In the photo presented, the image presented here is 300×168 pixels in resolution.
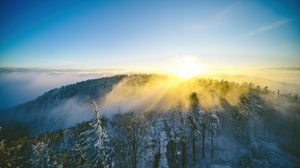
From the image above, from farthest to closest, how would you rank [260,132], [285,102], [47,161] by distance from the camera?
[285,102]
[260,132]
[47,161]

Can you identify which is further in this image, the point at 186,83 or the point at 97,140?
the point at 186,83

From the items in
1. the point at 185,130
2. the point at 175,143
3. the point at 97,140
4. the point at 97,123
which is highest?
the point at 97,123

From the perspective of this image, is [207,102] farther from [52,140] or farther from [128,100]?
[128,100]

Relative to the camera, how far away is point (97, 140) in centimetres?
2489

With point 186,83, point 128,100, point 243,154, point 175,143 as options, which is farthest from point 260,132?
point 128,100

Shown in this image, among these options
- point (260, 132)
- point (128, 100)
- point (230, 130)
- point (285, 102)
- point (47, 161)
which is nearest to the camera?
point (47, 161)

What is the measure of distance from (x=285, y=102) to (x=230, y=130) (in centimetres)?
7240

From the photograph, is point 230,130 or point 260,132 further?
point 260,132

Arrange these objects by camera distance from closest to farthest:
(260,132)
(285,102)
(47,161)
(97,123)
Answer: (97,123)
(47,161)
(260,132)
(285,102)

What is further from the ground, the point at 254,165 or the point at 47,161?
the point at 47,161

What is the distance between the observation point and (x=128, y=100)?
198250 millimetres

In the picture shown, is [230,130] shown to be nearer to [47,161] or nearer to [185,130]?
[185,130]

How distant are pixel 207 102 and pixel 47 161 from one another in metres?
88.0

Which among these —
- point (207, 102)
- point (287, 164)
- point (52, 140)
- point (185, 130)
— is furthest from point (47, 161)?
point (207, 102)
